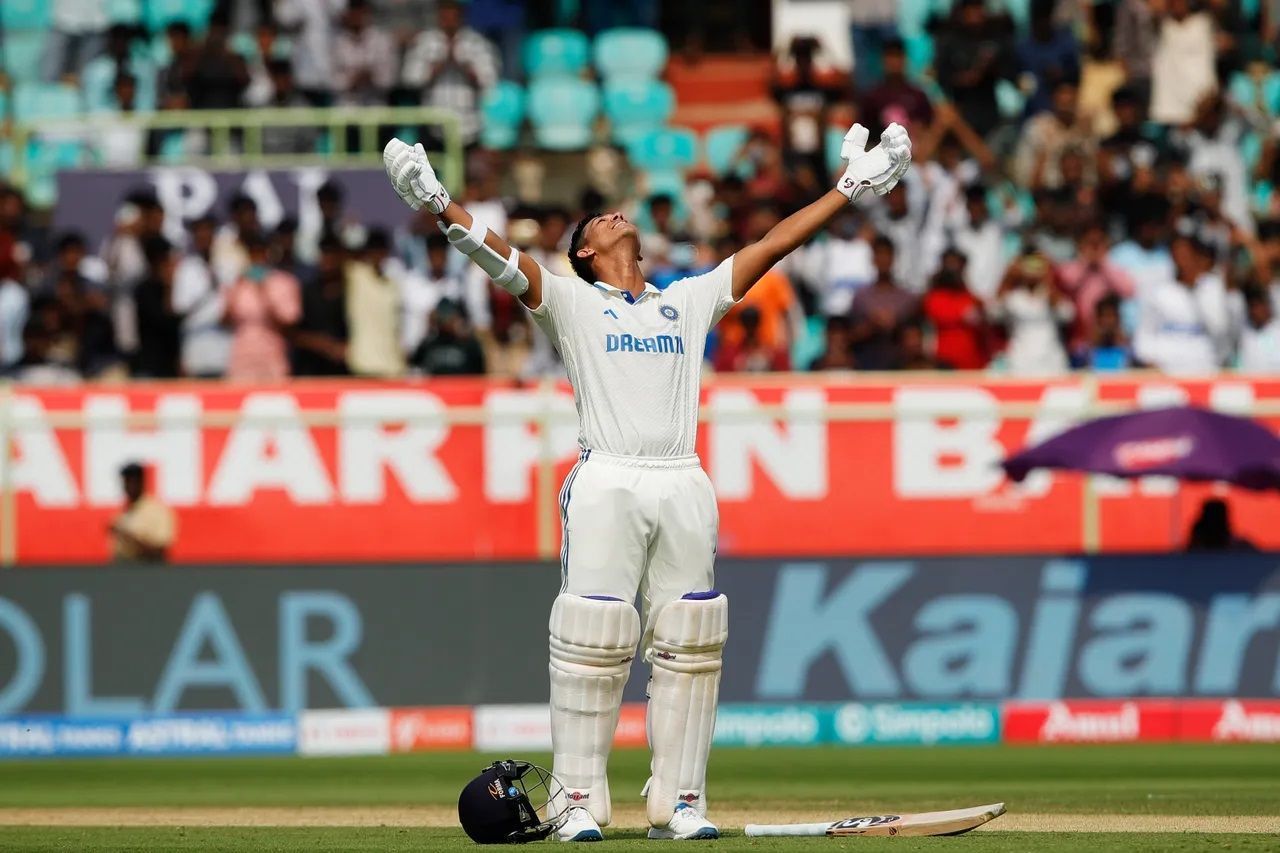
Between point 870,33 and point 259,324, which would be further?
point 870,33

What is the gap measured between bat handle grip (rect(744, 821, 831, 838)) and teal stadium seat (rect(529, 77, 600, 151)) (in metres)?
10.8

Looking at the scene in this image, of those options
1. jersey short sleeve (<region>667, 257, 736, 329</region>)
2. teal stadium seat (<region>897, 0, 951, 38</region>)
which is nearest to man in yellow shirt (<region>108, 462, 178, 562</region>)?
jersey short sleeve (<region>667, 257, 736, 329</region>)

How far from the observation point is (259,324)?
15023 millimetres

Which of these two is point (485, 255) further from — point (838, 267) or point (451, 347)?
point (838, 267)

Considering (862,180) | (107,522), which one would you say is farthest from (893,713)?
(862,180)

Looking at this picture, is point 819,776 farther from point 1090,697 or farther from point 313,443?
point 313,443

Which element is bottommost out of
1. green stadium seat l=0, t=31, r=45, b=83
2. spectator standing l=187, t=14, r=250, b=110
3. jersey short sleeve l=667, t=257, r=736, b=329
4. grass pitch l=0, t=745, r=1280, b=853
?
grass pitch l=0, t=745, r=1280, b=853

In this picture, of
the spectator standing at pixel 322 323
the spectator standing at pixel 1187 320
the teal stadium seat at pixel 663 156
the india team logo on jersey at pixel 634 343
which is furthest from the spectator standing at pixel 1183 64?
the india team logo on jersey at pixel 634 343

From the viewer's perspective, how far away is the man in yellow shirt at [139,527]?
552 inches

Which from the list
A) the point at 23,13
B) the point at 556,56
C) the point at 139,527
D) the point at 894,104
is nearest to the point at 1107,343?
the point at 894,104

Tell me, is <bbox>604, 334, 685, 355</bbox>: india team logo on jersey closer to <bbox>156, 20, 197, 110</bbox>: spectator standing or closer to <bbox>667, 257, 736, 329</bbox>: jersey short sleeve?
<bbox>667, 257, 736, 329</bbox>: jersey short sleeve

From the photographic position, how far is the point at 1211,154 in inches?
659

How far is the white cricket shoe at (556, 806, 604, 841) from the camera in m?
7.14

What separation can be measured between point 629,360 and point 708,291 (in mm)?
404
